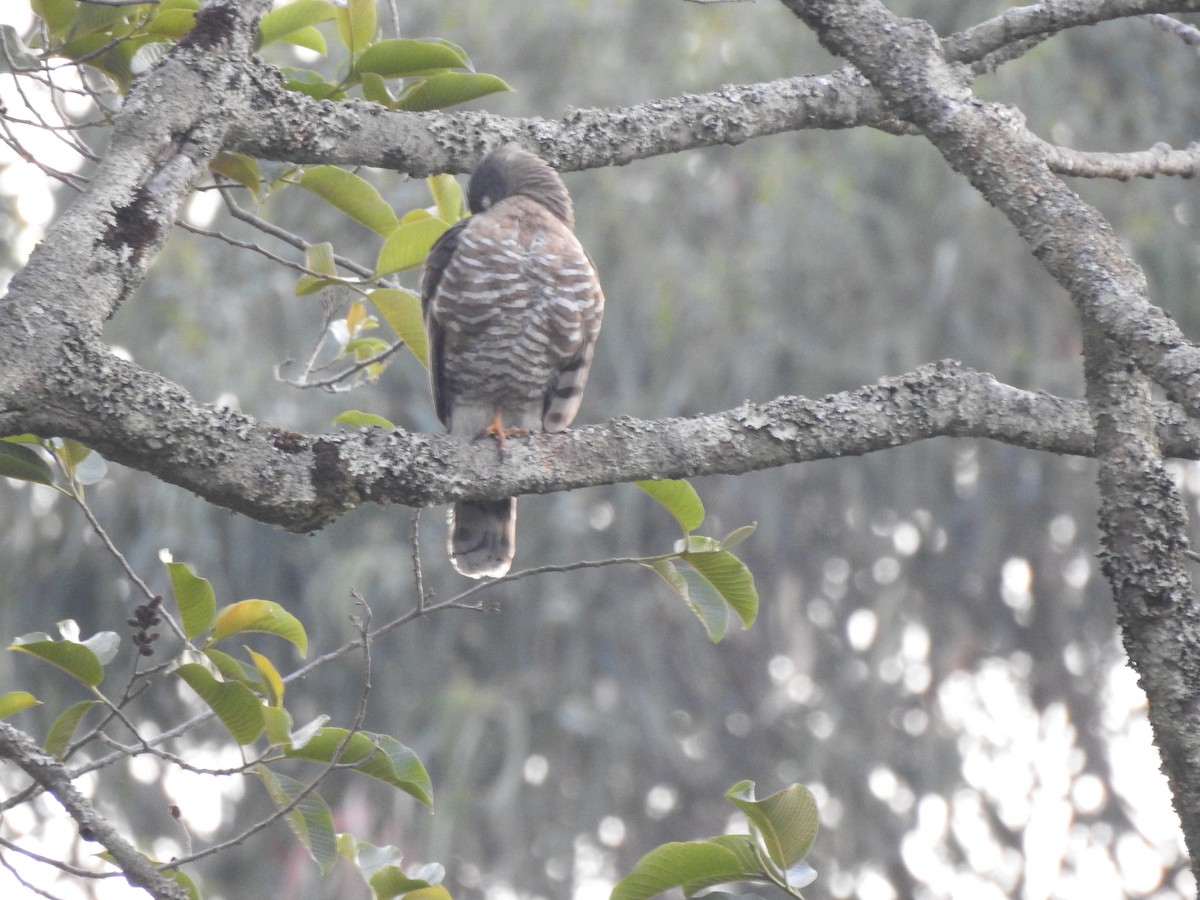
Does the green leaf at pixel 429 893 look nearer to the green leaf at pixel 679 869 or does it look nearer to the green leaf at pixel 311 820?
the green leaf at pixel 311 820

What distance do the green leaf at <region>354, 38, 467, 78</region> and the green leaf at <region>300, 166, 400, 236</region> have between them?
200 millimetres

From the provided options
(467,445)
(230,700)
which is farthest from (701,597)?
(230,700)

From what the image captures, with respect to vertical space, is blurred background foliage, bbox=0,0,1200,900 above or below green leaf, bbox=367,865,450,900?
above

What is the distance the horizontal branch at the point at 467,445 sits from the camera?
1.68m

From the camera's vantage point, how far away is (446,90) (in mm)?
2504

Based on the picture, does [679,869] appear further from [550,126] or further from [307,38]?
[307,38]

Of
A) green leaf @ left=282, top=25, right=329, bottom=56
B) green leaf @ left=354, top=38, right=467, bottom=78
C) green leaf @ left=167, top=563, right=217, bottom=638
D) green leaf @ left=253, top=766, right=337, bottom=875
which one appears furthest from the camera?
green leaf @ left=282, top=25, right=329, bottom=56

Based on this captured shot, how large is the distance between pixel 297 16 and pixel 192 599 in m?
1.12

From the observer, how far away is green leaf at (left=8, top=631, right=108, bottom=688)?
200 cm

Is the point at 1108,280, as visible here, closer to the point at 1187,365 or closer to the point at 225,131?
the point at 1187,365

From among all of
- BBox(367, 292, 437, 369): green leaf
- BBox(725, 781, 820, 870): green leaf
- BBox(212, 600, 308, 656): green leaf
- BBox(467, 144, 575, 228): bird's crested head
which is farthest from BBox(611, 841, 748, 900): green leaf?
BBox(467, 144, 575, 228): bird's crested head

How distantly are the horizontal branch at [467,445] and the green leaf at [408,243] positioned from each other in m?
0.79

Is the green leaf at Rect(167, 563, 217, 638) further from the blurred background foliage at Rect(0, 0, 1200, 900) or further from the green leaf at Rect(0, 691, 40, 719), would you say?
the blurred background foliage at Rect(0, 0, 1200, 900)

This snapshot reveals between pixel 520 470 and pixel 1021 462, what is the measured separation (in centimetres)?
847
